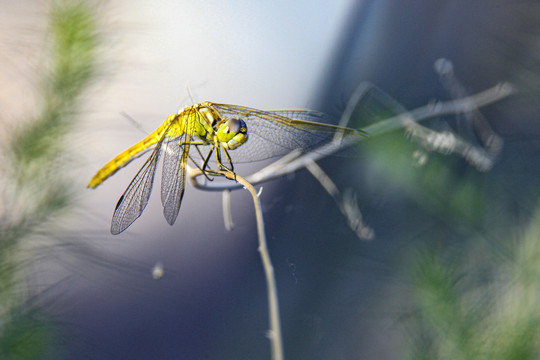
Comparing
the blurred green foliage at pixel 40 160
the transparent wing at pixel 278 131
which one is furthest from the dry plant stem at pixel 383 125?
the blurred green foliage at pixel 40 160

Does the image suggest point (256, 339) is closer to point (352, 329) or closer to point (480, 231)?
point (352, 329)

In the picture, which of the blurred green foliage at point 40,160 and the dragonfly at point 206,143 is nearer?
the dragonfly at point 206,143

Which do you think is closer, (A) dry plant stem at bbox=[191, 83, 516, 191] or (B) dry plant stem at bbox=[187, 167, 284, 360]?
(B) dry plant stem at bbox=[187, 167, 284, 360]

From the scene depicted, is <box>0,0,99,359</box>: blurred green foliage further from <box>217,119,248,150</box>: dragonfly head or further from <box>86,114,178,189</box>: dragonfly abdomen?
<box>217,119,248,150</box>: dragonfly head

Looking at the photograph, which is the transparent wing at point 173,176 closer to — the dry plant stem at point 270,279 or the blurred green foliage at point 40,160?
the dry plant stem at point 270,279

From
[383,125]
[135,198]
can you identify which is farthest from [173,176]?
[383,125]

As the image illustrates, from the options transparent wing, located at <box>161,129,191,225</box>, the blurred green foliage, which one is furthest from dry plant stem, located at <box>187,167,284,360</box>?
the blurred green foliage

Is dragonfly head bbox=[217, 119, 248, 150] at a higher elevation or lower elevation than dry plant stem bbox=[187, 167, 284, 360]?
higher
